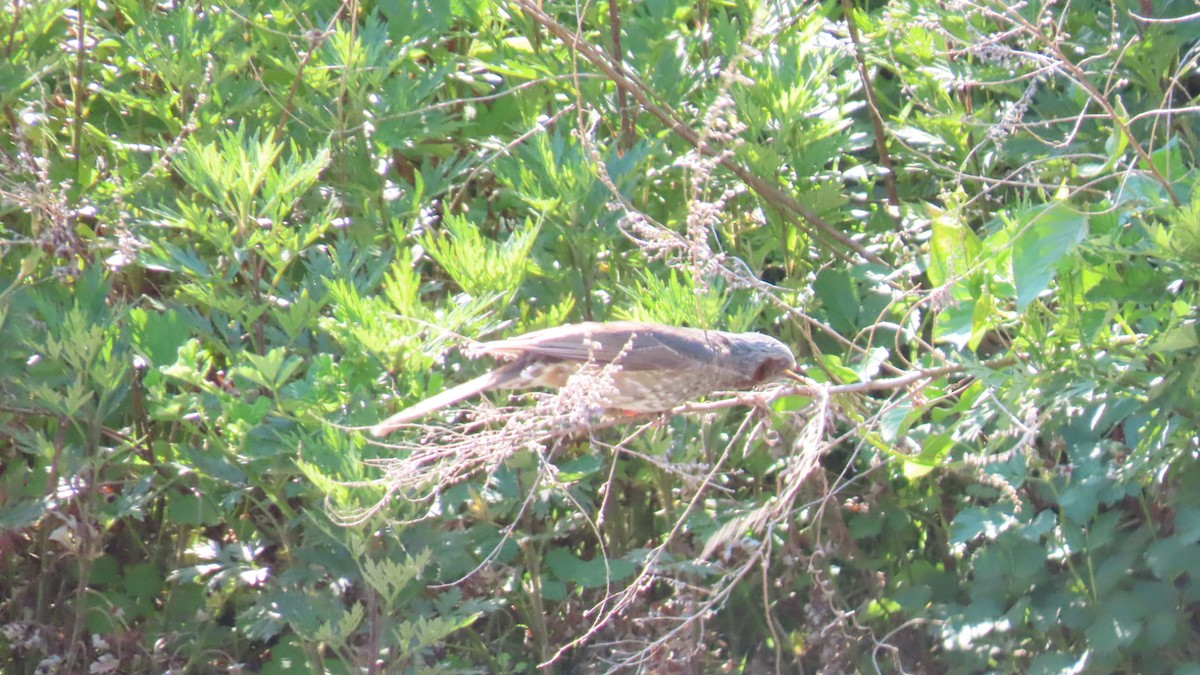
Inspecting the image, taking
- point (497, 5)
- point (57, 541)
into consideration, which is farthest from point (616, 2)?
point (57, 541)

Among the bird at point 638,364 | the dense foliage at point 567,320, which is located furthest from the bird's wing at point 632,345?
the dense foliage at point 567,320

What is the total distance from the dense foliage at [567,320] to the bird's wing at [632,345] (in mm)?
115

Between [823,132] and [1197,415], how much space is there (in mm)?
1435

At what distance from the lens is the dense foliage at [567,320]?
332 centimetres

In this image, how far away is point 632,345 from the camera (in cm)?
328

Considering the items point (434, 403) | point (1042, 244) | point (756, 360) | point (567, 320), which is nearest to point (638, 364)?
point (756, 360)

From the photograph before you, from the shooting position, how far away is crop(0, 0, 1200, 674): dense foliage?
3322 mm

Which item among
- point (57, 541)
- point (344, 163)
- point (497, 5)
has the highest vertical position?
point (497, 5)

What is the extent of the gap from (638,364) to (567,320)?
784mm

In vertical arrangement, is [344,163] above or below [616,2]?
below

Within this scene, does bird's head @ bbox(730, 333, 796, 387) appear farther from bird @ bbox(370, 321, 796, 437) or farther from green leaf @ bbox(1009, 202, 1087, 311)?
green leaf @ bbox(1009, 202, 1087, 311)

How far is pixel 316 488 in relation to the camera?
3.57 meters

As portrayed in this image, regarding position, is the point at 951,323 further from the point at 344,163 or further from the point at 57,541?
the point at 57,541

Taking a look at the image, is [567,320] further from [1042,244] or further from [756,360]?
Answer: [1042,244]
